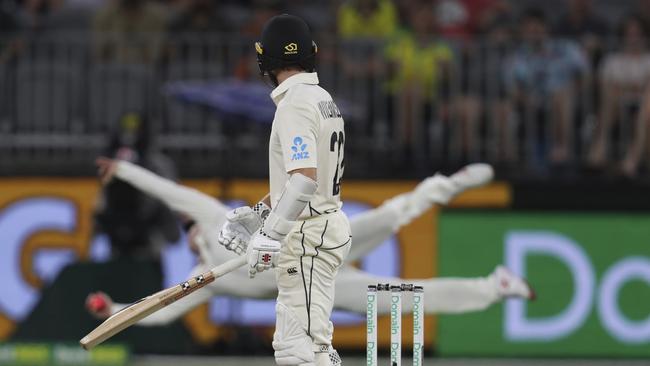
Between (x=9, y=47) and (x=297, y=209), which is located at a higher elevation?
(x=9, y=47)

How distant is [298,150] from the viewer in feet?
26.8

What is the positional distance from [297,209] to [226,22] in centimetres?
781

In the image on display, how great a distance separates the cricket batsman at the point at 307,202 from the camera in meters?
8.27

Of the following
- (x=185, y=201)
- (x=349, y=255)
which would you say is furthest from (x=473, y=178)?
(x=185, y=201)

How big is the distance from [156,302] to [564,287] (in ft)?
23.4


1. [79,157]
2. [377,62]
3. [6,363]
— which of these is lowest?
[6,363]

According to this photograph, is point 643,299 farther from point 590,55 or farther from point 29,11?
point 29,11

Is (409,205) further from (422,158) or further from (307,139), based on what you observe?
(307,139)

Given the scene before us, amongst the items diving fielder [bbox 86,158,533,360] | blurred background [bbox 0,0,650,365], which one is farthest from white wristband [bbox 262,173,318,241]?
blurred background [bbox 0,0,650,365]

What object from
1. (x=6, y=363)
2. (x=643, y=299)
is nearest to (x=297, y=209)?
(x=6, y=363)

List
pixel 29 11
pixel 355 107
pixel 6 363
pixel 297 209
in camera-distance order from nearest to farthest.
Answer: pixel 297 209 → pixel 6 363 → pixel 355 107 → pixel 29 11

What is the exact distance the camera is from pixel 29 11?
1590 centimetres

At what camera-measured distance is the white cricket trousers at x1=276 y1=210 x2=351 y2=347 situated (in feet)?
27.6

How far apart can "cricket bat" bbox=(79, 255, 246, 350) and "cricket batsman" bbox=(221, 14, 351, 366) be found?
21cm
